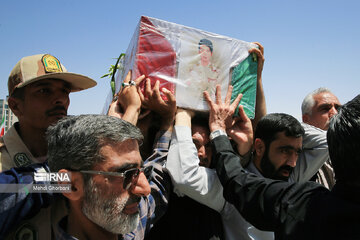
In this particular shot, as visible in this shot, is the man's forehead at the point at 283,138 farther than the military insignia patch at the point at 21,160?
Yes

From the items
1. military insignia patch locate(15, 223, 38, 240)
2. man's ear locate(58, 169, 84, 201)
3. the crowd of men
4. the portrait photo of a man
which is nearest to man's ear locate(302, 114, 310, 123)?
the crowd of men

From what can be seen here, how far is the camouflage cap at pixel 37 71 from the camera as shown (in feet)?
6.05

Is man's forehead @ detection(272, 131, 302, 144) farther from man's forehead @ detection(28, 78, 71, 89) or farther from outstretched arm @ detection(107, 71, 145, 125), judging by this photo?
man's forehead @ detection(28, 78, 71, 89)

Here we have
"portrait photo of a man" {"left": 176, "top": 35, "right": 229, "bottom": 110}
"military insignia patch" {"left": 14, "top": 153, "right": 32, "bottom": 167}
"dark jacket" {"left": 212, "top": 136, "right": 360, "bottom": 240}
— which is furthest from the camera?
"portrait photo of a man" {"left": 176, "top": 35, "right": 229, "bottom": 110}

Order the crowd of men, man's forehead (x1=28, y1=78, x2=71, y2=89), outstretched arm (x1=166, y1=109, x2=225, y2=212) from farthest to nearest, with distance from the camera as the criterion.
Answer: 1. outstretched arm (x1=166, y1=109, x2=225, y2=212)
2. man's forehead (x1=28, y1=78, x2=71, y2=89)
3. the crowd of men

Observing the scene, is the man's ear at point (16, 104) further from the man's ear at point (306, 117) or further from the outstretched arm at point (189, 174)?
the man's ear at point (306, 117)

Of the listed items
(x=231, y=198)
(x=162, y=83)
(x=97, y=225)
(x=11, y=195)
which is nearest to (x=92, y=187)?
(x=97, y=225)

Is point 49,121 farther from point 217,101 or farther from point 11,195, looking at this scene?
point 217,101

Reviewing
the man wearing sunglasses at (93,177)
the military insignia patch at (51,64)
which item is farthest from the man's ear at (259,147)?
the military insignia patch at (51,64)

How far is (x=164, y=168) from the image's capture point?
6.95 feet

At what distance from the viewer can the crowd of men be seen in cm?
132

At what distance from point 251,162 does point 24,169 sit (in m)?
1.89

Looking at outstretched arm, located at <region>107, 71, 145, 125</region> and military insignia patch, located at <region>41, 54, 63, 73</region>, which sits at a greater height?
military insignia patch, located at <region>41, 54, 63, 73</region>

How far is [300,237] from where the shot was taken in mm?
1306
